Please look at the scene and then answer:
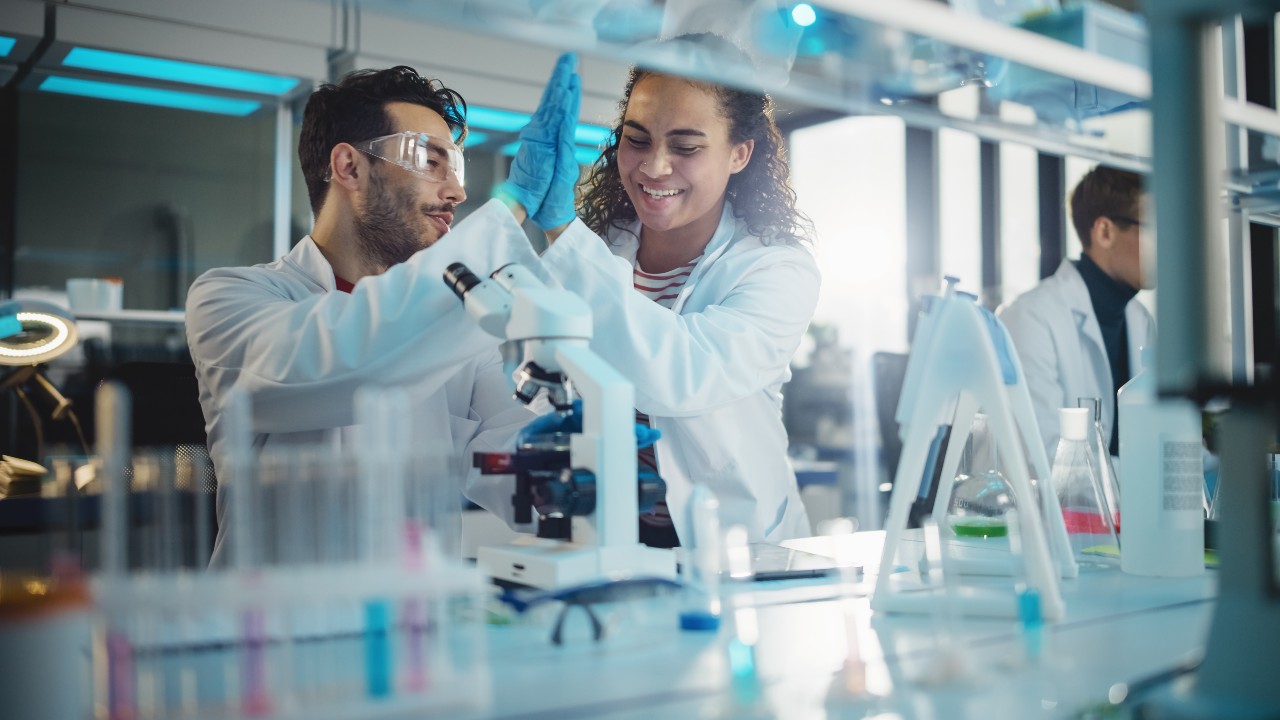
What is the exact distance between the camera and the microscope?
1.12m

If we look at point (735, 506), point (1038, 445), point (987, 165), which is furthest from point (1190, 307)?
point (987, 165)

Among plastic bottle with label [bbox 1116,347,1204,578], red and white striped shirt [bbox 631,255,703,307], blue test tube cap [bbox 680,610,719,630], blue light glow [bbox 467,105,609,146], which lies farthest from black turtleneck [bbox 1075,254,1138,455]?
blue test tube cap [bbox 680,610,719,630]

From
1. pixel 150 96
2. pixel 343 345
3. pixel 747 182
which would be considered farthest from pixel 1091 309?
pixel 150 96

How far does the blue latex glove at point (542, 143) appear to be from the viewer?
1534 mm

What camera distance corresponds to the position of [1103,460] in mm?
1522

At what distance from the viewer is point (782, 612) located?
3.70 feet

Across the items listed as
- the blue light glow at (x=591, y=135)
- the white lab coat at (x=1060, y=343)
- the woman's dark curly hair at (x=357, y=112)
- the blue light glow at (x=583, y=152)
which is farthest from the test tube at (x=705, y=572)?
the blue light glow at (x=583, y=152)

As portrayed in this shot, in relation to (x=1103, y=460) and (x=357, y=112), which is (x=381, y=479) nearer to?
(x=1103, y=460)

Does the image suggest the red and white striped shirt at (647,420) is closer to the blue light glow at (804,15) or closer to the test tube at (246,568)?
the blue light glow at (804,15)

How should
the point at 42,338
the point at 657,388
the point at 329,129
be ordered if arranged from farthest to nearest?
1. the point at 42,338
2. the point at 329,129
3. the point at 657,388

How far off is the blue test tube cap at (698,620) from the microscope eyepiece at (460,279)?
1.67ft

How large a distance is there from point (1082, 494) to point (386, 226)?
1619mm

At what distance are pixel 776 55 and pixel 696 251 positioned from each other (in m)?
1.37

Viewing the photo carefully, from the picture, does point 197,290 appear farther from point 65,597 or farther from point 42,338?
point 65,597
